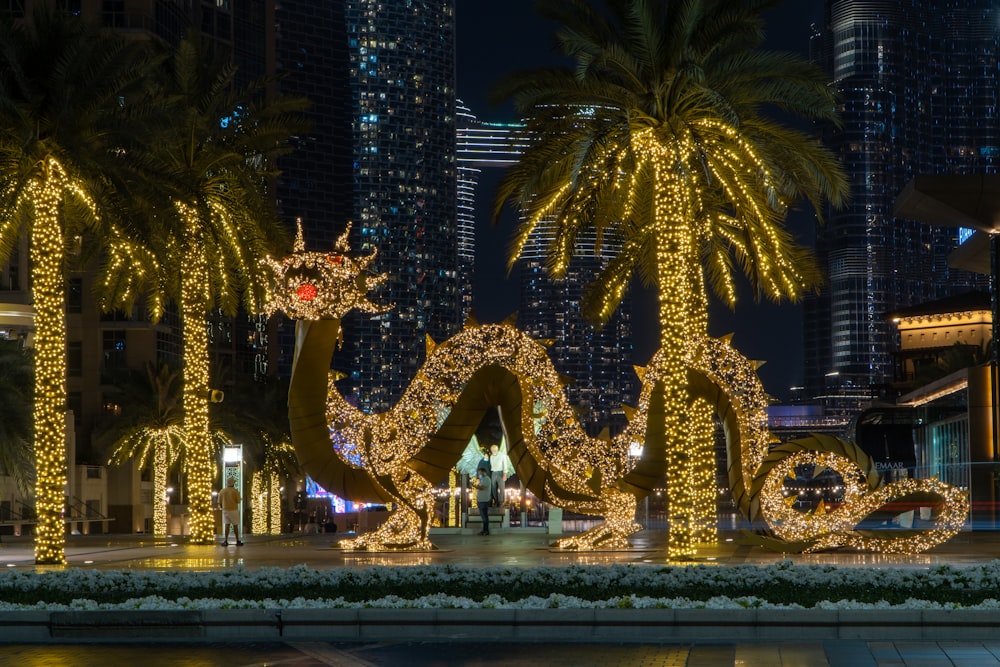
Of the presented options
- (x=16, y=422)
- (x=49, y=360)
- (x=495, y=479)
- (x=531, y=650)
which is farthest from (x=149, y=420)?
(x=531, y=650)

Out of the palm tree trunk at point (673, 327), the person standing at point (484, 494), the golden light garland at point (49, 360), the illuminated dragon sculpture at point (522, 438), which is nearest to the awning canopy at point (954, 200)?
the person standing at point (484, 494)

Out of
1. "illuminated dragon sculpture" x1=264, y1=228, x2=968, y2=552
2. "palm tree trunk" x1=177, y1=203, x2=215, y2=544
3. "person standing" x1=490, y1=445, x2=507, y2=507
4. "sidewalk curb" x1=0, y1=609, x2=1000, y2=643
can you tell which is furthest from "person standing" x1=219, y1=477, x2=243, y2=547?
"sidewalk curb" x1=0, y1=609, x2=1000, y2=643

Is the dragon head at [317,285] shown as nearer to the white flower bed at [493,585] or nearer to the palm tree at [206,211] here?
the palm tree at [206,211]

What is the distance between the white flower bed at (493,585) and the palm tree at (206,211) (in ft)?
48.1

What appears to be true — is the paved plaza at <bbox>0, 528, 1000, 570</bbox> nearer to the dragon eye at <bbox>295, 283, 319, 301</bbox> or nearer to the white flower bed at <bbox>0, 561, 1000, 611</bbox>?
the white flower bed at <bbox>0, 561, 1000, 611</bbox>

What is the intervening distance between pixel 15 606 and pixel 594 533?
14.2 meters

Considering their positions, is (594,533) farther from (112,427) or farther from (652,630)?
(112,427)

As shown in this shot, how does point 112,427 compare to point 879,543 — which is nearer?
point 879,543

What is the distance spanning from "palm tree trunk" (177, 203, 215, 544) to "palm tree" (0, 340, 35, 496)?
5818 millimetres

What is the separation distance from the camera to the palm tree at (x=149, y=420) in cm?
5691

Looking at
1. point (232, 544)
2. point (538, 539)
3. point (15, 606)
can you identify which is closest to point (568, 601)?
point (15, 606)

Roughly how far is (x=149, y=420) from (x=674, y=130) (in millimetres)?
36483

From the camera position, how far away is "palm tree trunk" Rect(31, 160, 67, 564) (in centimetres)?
2730

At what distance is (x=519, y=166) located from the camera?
27203 mm
